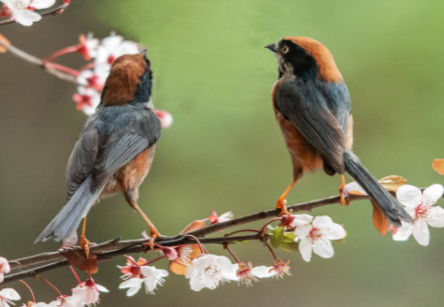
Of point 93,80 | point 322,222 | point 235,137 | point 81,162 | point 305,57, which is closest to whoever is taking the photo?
point 322,222

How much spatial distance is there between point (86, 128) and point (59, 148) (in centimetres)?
123

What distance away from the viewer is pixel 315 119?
3.67 ft

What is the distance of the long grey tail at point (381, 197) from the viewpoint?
88 cm

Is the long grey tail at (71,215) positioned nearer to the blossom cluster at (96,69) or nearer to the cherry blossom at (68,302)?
the cherry blossom at (68,302)

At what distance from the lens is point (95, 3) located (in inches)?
84.3

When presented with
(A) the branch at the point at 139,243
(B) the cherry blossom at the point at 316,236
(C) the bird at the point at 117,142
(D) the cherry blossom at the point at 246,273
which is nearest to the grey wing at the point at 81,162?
(C) the bird at the point at 117,142

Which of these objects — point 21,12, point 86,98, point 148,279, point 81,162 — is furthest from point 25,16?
point 148,279

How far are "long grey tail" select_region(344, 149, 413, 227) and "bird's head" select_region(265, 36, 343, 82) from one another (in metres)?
0.30

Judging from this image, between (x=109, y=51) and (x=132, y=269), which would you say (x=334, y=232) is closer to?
(x=132, y=269)

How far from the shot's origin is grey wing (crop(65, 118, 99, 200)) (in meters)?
1.07

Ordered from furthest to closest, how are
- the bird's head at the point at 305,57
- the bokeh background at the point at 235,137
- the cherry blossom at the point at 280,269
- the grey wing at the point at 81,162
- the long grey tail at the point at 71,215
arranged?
the bokeh background at the point at 235,137, the bird's head at the point at 305,57, the grey wing at the point at 81,162, the cherry blossom at the point at 280,269, the long grey tail at the point at 71,215

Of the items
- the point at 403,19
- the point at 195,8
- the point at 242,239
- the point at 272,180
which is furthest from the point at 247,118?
the point at 242,239

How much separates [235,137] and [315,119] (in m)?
1.14

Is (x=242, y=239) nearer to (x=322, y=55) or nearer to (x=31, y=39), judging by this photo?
(x=322, y=55)
